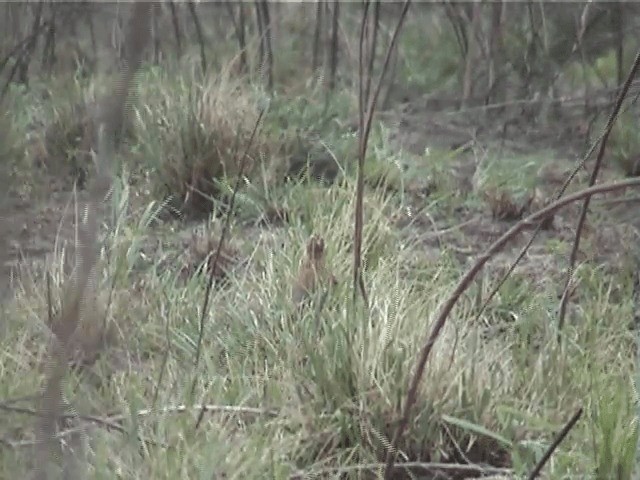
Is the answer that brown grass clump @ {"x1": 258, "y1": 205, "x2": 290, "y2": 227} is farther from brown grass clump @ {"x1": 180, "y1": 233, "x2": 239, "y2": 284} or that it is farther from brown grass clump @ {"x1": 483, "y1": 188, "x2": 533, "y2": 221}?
brown grass clump @ {"x1": 483, "y1": 188, "x2": 533, "y2": 221}

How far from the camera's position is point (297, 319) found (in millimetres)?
1738

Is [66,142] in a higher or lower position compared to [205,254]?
higher

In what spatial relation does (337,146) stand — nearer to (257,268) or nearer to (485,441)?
(257,268)

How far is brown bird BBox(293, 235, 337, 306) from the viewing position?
1.87 meters

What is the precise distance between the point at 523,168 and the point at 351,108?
76 cm

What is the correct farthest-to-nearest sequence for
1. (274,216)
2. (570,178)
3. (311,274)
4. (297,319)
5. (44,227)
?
(274,216) < (44,227) < (311,274) < (297,319) < (570,178)

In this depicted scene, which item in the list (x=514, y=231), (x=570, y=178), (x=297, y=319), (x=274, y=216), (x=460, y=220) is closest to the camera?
(x=514, y=231)

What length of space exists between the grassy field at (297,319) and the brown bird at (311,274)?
0.03ft

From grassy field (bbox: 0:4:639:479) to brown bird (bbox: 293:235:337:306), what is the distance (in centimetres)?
1

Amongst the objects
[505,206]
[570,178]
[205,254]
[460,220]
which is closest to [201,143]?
[205,254]

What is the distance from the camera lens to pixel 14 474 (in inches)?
44.1

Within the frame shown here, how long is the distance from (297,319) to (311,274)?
198mm

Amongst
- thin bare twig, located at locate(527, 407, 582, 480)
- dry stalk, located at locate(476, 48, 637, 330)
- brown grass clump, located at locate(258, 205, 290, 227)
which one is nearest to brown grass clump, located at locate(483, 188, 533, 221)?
brown grass clump, located at locate(258, 205, 290, 227)

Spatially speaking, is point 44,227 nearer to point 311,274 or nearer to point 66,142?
point 66,142
